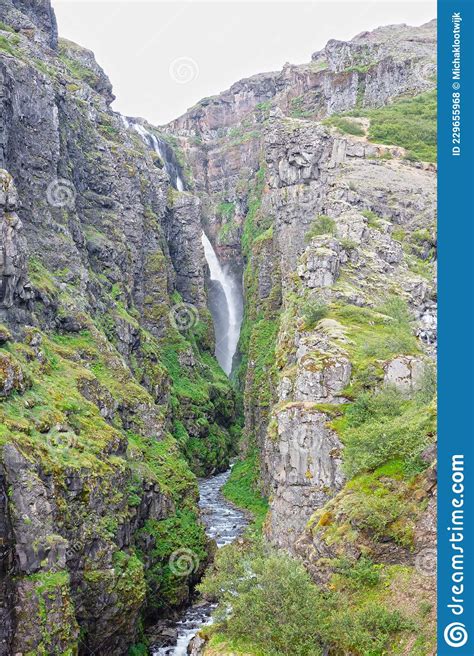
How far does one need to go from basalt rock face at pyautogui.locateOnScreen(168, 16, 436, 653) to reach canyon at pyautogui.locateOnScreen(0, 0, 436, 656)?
0.44 ft

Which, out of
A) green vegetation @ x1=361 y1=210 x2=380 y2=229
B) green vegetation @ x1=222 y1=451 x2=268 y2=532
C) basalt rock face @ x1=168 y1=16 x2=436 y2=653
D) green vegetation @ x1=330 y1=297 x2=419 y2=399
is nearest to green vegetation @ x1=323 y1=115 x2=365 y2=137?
basalt rock face @ x1=168 y1=16 x2=436 y2=653

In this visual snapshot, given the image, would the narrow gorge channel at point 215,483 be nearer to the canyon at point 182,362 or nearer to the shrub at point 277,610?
the canyon at point 182,362

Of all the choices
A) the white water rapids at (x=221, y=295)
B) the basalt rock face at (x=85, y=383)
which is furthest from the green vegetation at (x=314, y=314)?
the white water rapids at (x=221, y=295)

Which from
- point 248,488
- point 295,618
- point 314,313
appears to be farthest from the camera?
point 248,488

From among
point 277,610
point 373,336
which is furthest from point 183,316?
point 277,610

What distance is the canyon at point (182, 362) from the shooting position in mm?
24250

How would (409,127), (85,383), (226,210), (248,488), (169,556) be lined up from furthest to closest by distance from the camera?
(226,210) → (409,127) → (248,488) → (85,383) → (169,556)

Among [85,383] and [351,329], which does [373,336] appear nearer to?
[351,329]

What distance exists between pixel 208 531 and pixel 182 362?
33266 mm

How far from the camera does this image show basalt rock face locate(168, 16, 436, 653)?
2203 cm

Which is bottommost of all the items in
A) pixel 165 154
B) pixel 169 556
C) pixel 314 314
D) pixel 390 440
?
pixel 169 556

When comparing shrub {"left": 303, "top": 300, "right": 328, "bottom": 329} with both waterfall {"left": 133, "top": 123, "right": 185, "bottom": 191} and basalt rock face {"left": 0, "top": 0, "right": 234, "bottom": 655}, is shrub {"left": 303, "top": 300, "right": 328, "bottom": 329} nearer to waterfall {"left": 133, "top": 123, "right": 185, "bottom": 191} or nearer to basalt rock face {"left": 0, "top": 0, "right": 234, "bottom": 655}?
basalt rock face {"left": 0, "top": 0, "right": 234, "bottom": 655}
